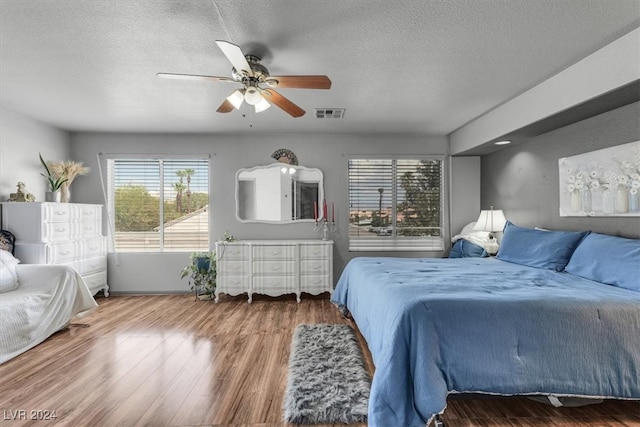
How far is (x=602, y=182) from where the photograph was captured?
2.88m

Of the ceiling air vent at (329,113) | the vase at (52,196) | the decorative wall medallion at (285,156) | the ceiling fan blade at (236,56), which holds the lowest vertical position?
the vase at (52,196)

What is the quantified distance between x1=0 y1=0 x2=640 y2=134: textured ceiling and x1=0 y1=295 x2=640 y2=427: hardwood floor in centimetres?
240

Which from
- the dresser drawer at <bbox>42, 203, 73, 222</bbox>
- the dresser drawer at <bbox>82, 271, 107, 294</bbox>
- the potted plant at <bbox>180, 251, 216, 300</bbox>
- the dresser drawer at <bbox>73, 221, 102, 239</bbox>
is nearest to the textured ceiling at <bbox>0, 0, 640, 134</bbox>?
the dresser drawer at <bbox>42, 203, 73, 222</bbox>

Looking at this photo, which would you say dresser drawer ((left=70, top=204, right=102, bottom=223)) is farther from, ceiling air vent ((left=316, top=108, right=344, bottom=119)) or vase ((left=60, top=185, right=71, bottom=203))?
ceiling air vent ((left=316, top=108, right=344, bottom=119))

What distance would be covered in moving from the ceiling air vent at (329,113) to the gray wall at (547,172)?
2289 millimetres

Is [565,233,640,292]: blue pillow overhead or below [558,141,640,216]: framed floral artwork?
below

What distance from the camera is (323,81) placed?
7.51 feet

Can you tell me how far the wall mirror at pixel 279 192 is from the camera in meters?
5.05

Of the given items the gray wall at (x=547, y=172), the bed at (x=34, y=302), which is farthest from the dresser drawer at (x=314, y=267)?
the gray wall at (x=547, y=172)

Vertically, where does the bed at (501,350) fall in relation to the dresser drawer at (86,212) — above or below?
below

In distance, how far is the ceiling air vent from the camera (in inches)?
151

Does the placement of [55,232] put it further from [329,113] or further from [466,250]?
[466,250]

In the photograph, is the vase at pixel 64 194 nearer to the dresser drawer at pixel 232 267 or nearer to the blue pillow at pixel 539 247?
the dresser drawer at pixel 232 267

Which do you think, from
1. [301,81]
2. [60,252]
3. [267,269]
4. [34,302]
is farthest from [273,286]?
[301,81]
